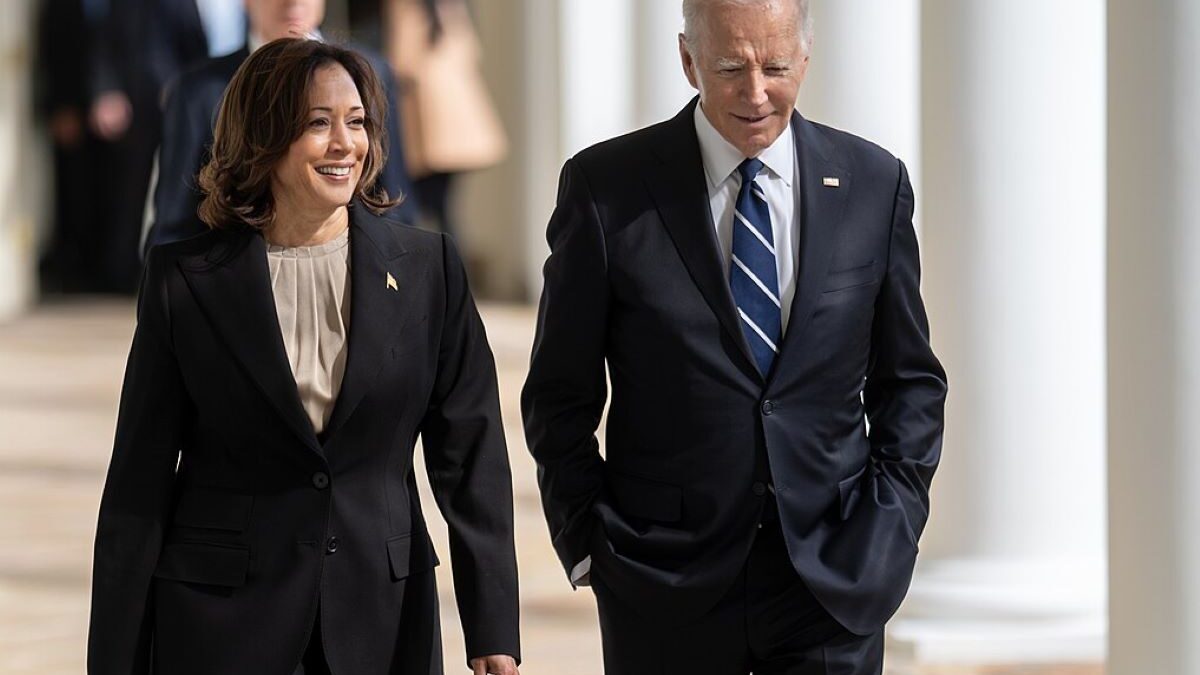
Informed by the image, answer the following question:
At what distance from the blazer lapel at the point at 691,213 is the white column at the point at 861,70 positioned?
3576mm

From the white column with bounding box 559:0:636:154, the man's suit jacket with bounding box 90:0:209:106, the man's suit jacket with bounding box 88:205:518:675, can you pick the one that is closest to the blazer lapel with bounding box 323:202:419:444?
the man's suit jacket with bounding box 88:205:518:675

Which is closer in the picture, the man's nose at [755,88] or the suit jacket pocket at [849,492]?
the man's nose at [755,88]

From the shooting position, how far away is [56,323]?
54.6 feet

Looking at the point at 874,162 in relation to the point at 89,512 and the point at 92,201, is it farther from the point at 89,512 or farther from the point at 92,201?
the point at 92,201

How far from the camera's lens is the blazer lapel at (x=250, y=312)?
3406 millimetres

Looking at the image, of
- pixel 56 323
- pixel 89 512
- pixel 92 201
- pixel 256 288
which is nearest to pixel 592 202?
pixel 256 288

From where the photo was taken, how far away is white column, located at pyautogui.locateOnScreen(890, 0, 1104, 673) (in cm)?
617

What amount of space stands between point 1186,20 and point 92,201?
15.9 meters

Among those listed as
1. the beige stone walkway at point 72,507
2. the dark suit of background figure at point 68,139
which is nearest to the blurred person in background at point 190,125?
the beige stone walkway at point 72,507

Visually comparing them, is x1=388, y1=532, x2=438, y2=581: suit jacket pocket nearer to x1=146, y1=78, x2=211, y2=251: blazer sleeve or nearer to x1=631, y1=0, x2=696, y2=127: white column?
x1=146, y1=78, x2=211, y2=251: blazer sleeve

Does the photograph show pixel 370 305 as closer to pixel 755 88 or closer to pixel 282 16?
Answer: pixel 755 88

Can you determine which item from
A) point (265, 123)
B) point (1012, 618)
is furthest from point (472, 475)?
point (1012, 618)

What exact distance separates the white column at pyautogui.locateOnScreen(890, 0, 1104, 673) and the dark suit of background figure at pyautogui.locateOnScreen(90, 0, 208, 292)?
36.6 ft

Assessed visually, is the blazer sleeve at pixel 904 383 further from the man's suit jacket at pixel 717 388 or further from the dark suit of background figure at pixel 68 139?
the dark suit of background figure at pixel 68 139
